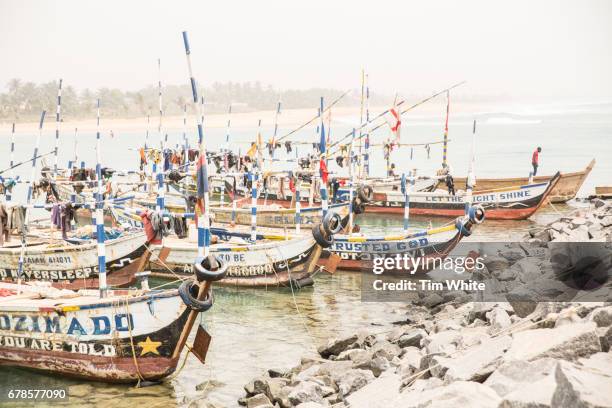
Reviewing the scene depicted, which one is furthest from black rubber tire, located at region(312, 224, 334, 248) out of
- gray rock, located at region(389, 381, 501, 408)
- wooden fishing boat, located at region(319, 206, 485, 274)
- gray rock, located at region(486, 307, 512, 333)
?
gray rock, located at region(389, 381, 501, 408)

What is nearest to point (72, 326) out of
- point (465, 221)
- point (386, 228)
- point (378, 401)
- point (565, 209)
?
point (378, 401)

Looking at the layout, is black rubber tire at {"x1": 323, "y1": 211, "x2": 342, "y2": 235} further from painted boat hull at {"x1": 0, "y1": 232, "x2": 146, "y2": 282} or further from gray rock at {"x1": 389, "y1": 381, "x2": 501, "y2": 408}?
gray rock at {"x1": 389, "y1": 381, "x2": 501, "y2": 408}

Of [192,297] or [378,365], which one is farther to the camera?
[192,297]

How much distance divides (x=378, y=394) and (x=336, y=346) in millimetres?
4360

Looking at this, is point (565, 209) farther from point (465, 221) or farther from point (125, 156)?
point (125, 156)

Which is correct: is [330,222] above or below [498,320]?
above

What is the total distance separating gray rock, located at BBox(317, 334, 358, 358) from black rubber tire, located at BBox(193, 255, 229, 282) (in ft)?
10.9

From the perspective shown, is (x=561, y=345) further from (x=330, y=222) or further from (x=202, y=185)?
(x=330, y=222)

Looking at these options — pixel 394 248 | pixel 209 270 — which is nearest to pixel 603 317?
pixel 209 270

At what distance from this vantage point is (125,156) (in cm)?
7431

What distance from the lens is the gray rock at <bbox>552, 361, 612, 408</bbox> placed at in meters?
5.78

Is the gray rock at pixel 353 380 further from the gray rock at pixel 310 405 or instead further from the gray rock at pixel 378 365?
the gray rock at pixel 310 405

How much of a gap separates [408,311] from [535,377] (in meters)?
9.98

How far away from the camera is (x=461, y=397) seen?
7.09 m
